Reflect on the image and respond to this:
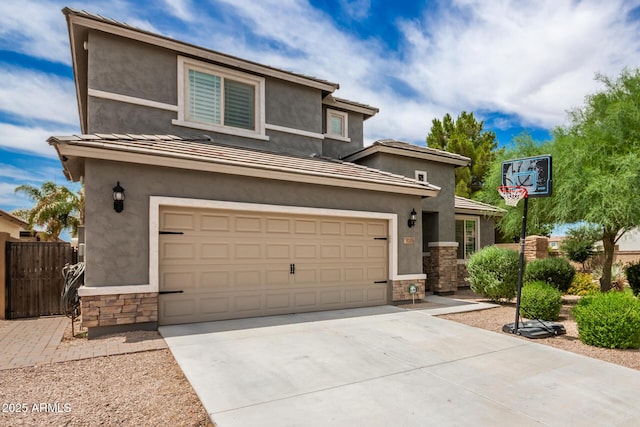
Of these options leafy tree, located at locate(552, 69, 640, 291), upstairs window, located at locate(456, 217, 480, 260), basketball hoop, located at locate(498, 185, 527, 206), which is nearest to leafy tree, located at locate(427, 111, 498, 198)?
upstairs window, located at locate(456, 217, 480, 260)

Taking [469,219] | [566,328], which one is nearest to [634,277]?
[469,219]

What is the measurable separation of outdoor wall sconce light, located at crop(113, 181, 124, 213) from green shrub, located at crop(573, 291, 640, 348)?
29.4 ft

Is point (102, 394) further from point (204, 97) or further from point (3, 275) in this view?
point (204, 97)

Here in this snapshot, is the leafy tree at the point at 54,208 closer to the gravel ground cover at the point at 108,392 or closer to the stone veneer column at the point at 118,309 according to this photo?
the stone veneer column at the point at 118,309

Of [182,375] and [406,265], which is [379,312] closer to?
[406,265]

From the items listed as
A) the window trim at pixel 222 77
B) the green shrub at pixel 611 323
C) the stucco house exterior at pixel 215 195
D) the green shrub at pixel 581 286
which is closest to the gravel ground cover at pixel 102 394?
the stucco house exterior at pixel 215 195

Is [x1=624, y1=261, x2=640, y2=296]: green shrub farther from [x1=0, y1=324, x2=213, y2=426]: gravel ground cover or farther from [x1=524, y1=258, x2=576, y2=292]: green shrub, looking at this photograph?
[x1=0, y1=324, x2=213, y2=426]: gravel ground cover

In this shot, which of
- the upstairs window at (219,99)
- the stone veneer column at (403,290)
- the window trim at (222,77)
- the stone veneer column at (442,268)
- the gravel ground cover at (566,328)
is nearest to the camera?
the gravel ground cover at (566,328)

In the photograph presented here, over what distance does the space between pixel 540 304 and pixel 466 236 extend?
22.1 feet

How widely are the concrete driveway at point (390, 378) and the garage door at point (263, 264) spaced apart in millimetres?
666

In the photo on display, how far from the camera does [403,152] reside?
12492 mm

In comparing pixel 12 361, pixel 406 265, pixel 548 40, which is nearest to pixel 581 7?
pixel 548 40

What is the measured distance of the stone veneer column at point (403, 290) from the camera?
10055 mm

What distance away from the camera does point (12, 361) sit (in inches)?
211
